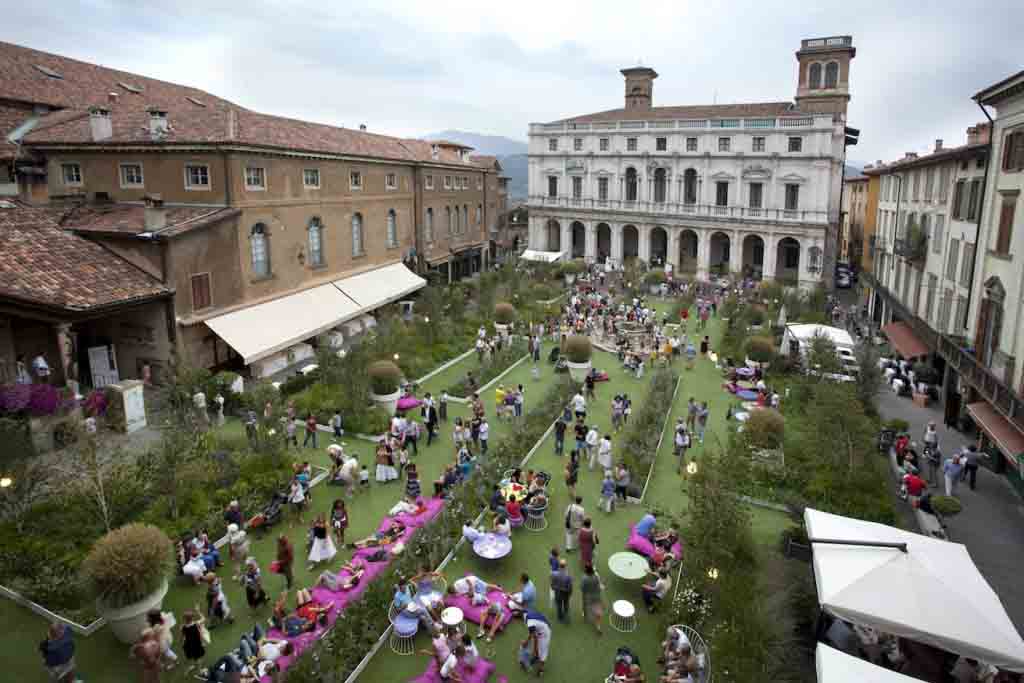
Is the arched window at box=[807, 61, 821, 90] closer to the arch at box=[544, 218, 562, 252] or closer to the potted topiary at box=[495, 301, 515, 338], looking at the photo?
the arch at box=[544, 218, 562, 252]

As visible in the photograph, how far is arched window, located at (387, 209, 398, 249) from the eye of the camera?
33812mm

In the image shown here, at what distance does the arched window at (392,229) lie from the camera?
33812mm

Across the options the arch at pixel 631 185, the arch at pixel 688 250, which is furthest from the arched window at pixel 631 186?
the arch at pixel 688 250

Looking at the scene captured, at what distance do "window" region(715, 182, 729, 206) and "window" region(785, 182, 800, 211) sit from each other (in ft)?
14.2

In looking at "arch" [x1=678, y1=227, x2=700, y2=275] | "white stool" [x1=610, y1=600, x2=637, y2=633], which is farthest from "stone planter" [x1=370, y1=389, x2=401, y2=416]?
"arch" [x1=678, y1=227, x2=700, y2=275]

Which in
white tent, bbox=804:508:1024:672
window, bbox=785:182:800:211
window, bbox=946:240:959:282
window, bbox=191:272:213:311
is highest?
window, bbox=785:182:800:211

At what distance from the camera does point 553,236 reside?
192ft

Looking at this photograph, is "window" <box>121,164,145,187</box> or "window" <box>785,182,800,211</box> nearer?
"window" <box>121,164,145,187</box>

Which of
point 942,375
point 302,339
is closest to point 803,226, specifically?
point 942,375

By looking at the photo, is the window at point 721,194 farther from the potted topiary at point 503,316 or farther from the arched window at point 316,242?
the arched window at point 316,242

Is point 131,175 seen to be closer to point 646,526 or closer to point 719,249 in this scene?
point 646,526

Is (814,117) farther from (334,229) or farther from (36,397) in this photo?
(36,397)

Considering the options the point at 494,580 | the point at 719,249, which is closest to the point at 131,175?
the point at 494,580

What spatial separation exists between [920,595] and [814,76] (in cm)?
4776
